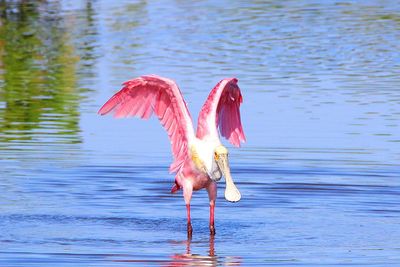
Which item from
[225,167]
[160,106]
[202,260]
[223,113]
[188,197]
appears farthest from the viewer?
[223,113]

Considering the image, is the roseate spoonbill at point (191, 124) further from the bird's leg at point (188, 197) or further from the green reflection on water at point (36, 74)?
the green reflection on water at point (36, 74)

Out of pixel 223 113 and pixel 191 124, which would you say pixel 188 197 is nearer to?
pixel 191 124

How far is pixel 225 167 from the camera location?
1308 cm

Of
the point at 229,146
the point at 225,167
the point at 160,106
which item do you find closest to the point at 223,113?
the point at 160,106

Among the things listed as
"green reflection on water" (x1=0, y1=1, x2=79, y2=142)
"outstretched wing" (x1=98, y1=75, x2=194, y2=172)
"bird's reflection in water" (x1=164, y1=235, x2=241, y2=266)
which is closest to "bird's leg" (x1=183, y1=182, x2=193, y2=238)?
"outstretched wing" (x1=98, y1=75, x2=194, y2=172)

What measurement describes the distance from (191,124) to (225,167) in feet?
1.96

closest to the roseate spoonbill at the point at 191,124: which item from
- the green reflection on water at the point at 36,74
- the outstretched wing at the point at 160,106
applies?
the outstretched wing at the point at 160,106

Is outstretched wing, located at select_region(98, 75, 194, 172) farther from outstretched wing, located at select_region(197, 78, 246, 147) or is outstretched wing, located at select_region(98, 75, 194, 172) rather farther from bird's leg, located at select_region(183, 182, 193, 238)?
bird's leg, located at select_region(183, 182, 193, 238)

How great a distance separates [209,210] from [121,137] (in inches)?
156

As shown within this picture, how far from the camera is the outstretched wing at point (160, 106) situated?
1346 centimetres

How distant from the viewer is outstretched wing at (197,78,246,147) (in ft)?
43.6

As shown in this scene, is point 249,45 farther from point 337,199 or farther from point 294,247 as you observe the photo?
point 294,247

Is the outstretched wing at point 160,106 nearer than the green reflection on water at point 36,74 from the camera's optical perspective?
Yes

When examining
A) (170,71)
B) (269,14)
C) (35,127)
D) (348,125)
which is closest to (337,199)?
(348,125)
